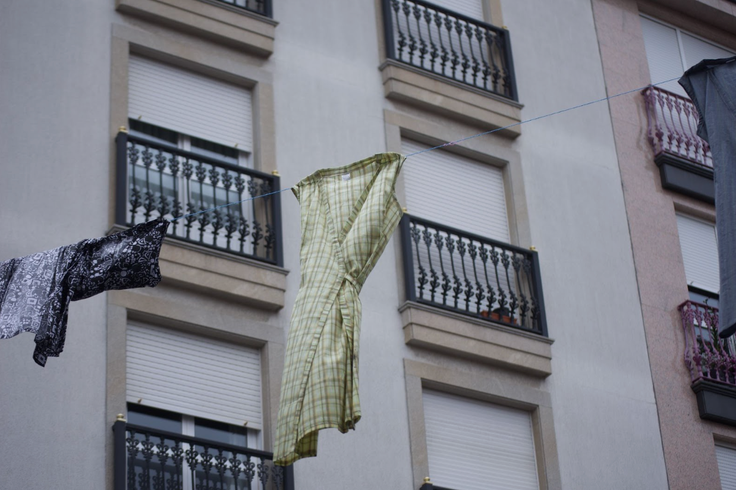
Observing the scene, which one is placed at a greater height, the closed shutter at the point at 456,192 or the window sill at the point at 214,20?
the window sill at the point at 214,20

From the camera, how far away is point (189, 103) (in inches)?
592

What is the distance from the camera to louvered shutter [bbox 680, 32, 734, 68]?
19734 millimetres

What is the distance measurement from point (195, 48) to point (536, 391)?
16.6 feet

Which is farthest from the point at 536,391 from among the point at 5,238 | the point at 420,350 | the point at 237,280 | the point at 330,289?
the point at 5,238

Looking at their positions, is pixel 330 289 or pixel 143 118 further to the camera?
pixel 143 118

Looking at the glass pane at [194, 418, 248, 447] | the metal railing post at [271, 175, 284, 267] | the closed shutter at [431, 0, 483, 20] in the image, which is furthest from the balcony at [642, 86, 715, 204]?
the glass pane at [194, 418, 248, 447]

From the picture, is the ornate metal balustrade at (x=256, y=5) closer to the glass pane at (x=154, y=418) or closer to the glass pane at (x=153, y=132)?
the glass pane at (x=153, y=132)

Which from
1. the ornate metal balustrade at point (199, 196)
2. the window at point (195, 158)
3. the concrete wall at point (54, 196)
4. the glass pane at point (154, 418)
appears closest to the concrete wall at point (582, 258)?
the ornate metal balustrade at point (199, 196)

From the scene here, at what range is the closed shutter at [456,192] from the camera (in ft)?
52.7

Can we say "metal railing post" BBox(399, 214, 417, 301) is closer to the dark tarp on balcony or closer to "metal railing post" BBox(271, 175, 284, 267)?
"metal railing post" BBox(271, 175, 284, 267)

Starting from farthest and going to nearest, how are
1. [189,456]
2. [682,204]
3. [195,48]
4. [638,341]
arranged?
[682,204] → [638,341] → [195,48] → [189,456]

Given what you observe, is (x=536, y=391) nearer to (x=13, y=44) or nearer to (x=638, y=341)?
(x=638, y=341)

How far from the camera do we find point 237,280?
13.9 metres

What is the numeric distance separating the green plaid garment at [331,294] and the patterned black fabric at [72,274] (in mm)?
1237
